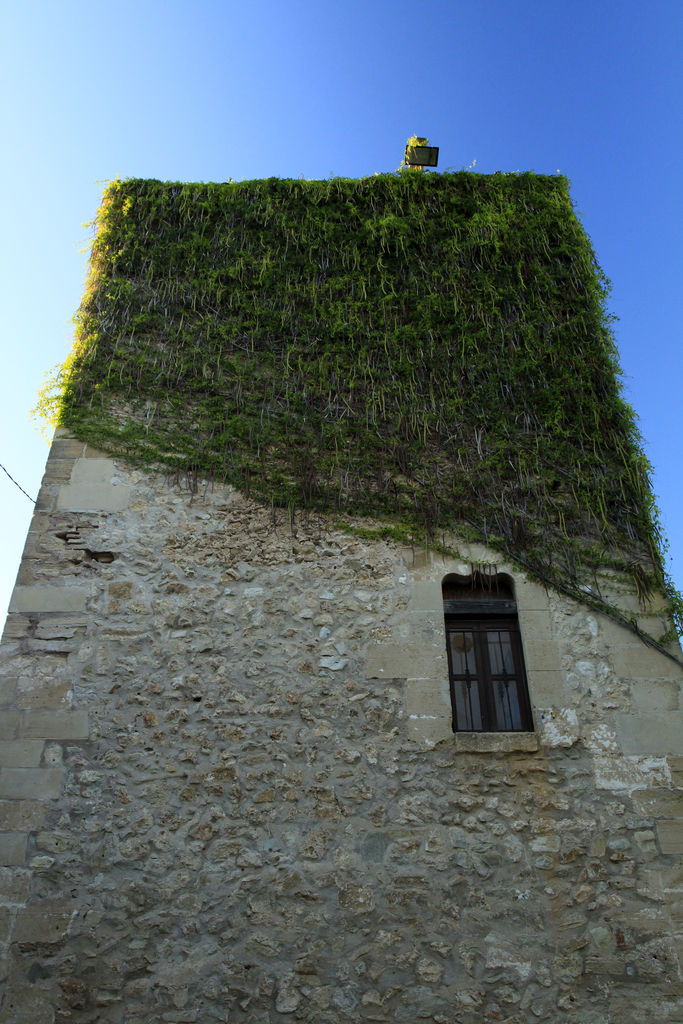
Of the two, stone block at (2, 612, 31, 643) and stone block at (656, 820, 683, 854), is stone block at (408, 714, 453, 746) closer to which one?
stone block at (656, 820, 683, 854)

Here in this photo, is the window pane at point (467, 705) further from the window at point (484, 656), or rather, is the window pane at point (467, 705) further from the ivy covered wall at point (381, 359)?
the ivy covered wall at point (381, 359)

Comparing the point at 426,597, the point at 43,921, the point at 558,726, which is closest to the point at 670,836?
the point at 558,726

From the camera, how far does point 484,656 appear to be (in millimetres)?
4805

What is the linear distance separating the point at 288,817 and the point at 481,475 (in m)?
2.73

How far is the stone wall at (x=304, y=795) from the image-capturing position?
3.72 meters

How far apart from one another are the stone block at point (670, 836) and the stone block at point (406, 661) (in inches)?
57.6

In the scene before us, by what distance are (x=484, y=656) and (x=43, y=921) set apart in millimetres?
2974

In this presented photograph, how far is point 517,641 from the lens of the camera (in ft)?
15.9

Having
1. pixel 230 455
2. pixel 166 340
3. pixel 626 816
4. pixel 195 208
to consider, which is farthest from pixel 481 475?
pixel 195 208

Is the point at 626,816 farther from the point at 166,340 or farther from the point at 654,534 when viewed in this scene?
the point at 166,340

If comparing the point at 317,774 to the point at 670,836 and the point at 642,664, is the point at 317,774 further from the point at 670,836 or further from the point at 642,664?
the point at 642,664

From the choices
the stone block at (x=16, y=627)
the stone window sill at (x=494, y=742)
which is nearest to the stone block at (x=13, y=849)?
the stone block at (x=16, y=627)

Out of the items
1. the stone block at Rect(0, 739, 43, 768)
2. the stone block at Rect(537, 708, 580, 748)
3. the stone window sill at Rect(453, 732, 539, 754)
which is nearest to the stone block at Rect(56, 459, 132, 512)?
the stone block at Rect(0, 739, 43, 768)

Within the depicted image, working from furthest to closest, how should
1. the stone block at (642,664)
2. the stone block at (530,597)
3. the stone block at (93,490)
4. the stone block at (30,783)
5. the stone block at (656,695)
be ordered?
the stone block at (93,490) → the stone block at (530,597) → the stone block at (642,664) → the stone block at (656,695) → the stone block at (30,783)
